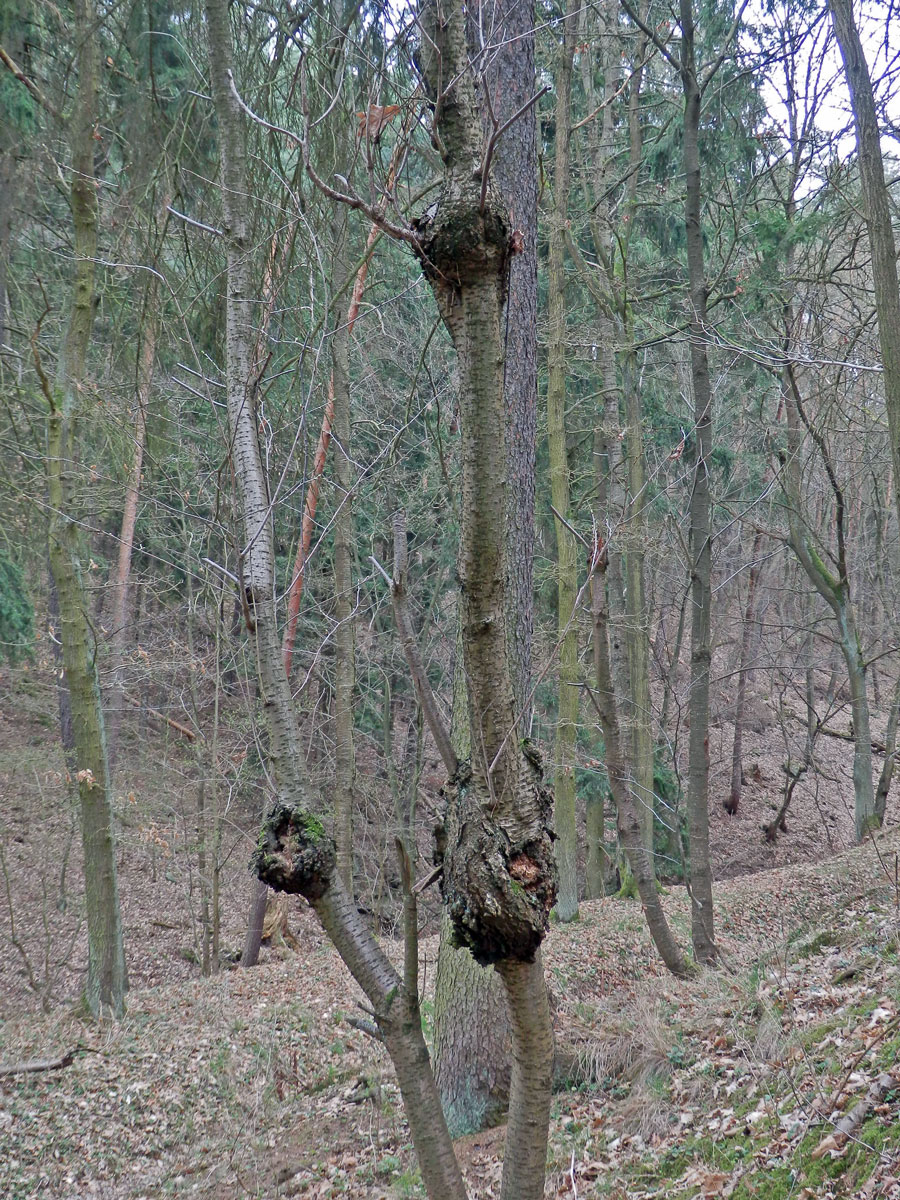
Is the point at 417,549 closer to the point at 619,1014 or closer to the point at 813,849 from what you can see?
the point at 619,1014

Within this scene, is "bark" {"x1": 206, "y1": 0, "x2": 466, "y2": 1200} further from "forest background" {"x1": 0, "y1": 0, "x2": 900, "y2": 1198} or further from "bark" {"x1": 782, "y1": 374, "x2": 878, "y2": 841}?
"bark" {"x1": 782, "y1": 374, "x2": 878, "y2": 841}

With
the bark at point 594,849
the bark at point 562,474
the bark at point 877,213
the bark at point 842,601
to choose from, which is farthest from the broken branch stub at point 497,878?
the bark at point 594,849

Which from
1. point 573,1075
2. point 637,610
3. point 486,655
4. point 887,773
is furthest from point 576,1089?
point 887,773

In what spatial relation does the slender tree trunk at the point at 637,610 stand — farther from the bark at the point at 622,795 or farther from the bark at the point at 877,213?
the bark at the point at 877,213

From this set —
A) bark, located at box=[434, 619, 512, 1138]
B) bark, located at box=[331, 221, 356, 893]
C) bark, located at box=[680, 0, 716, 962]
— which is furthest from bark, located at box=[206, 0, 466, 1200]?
bark, located at box=[331, 221, 356, 893]

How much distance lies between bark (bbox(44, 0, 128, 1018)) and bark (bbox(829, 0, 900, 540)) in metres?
6.57

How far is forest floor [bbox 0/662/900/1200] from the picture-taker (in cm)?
352

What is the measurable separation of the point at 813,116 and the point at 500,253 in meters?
10.5

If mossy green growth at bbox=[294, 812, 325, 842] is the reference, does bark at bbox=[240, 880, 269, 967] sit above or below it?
below

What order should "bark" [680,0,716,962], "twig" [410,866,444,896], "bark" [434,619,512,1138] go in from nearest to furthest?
"twig" [410,866,444,896] < "bark" [434,619,512,1138] < "bark" [680,0,716,962]

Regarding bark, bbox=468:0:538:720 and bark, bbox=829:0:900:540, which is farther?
bark, bbox=829:0:900:540

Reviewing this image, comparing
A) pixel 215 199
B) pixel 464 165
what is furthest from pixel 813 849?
pixel 464 165

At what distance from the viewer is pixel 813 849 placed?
17188mm

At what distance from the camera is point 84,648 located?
8062mm
